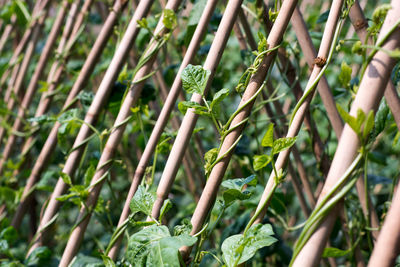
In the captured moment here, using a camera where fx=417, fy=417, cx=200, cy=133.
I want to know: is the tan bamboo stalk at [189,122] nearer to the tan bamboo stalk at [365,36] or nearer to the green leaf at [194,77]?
the green leaf at [194,77]

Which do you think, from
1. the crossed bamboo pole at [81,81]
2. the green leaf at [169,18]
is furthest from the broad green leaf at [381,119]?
the crossed bamboo pole at [81,81]

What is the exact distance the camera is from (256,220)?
0.59 meters

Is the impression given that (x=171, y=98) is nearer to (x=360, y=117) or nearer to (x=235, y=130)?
(x=235, y=130)

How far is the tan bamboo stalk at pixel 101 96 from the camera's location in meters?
0.88

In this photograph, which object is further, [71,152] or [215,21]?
[215,21]

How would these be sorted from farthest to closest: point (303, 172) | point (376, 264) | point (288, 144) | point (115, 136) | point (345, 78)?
point (303, 172)
point (115, 136)
point (345, 78)
point (288, 144)
point (376, 264)

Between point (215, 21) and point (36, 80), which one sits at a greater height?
point (215, 21)

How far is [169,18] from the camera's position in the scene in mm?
807

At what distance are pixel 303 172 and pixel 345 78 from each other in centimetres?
41

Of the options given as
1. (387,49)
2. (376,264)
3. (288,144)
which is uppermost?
(387,49)

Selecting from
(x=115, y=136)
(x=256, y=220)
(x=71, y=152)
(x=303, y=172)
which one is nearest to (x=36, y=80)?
(x=71, y=152)

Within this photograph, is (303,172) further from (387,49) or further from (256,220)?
(387,49)

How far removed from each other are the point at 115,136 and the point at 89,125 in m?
0.08

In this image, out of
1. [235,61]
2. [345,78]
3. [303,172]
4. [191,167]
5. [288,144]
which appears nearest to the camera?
[288,144]
